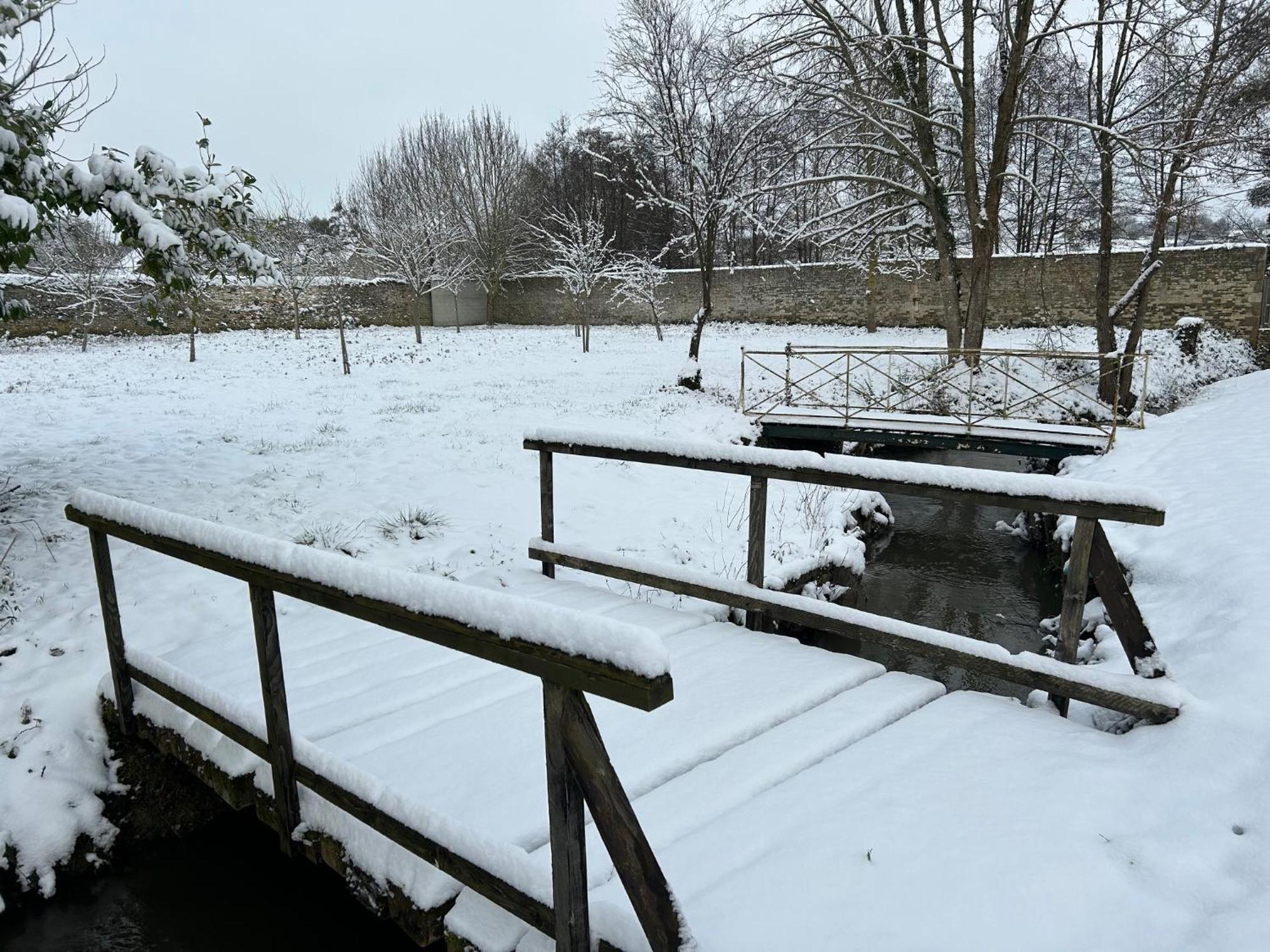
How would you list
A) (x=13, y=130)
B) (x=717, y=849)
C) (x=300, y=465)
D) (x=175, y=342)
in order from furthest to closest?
1. (x=175, y=342)
2. (x=300, y=465)
3. (x=13, y=130)
4. (x=717, y=849)

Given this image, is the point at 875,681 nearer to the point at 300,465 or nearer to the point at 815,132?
the point at 300,465

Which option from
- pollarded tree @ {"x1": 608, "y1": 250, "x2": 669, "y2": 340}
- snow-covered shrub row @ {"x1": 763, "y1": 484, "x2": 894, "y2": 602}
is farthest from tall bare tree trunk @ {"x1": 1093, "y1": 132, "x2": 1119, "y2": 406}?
pollarded tree @ {"x1": 608, "y1": 250, "x2": 669, "y2": 340}

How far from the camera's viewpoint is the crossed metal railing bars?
10.8 meters

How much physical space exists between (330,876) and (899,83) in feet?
45.3

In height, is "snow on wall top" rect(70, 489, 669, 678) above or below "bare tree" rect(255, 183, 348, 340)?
below

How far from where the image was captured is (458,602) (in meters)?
1.67

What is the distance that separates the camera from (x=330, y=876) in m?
3.33

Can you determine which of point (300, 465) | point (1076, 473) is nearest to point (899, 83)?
point (1076, 473)

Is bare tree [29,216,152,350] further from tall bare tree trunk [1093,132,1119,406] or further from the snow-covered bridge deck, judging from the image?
tall bare tree trunk [1093,132,1119,406]

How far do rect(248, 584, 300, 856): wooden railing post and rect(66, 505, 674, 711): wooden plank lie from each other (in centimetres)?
13

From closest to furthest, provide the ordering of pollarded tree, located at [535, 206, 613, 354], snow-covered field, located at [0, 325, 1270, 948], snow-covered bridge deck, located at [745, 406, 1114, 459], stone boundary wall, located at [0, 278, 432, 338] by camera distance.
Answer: snow-covered field, located at [0, 325, 1270, 948] → snow-covered bridge deck, located at [745, 406, 1114, 459] → stone boundary wall, located at [0, 278, 432, 338] → pollarded tree, located at [535, 206, 613, 354]

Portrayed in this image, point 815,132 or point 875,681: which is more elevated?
point 815,132

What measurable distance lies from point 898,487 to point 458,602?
2059 mm

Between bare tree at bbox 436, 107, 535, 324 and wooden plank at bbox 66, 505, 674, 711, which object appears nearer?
wooden plank at bbox 66, 505, 674, 711
